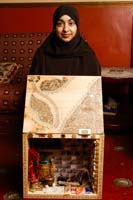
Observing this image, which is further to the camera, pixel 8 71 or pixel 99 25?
pixel 99 25

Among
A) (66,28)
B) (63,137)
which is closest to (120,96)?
(66,28)

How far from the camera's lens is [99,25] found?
3301 millimetres

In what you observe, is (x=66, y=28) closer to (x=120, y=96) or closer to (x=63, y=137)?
(x=63, y=137)

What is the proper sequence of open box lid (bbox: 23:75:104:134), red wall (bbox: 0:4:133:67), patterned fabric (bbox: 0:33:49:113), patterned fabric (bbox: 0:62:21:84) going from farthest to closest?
1. red wall (bbox: 0:4:133:67)
2. patterned fabric (bbox: 0:33:49:113)
3. patterned fabric (bbox: 0:62:21:84)
4. open box lid (bbox: 23:75:104:134)

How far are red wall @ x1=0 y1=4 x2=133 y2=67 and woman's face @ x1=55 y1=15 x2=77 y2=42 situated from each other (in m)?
1.40

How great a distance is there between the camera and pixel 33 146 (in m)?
1.85

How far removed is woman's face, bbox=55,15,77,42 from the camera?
6.31 ft

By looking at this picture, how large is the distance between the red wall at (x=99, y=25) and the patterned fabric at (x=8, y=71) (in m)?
0.72

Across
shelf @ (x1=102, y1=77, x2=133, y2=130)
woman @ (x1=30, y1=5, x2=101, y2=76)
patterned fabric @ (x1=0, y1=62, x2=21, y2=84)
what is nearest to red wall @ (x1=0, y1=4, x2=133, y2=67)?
shelf @ (x1=102, y1=77, x2=133, y2=130)

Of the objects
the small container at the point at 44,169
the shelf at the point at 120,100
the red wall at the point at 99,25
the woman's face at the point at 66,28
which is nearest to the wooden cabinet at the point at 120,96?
the shelf at the point at 120,100

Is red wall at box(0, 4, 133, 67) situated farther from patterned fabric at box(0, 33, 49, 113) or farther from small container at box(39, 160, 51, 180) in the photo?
small container at box(39, 160, 51, 180)

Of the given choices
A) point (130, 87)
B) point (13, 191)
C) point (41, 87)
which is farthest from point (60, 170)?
point (130, 87)

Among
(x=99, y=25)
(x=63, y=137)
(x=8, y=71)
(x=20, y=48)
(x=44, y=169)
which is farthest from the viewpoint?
(x=99, y=25)

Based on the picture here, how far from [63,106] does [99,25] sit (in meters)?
1.89
